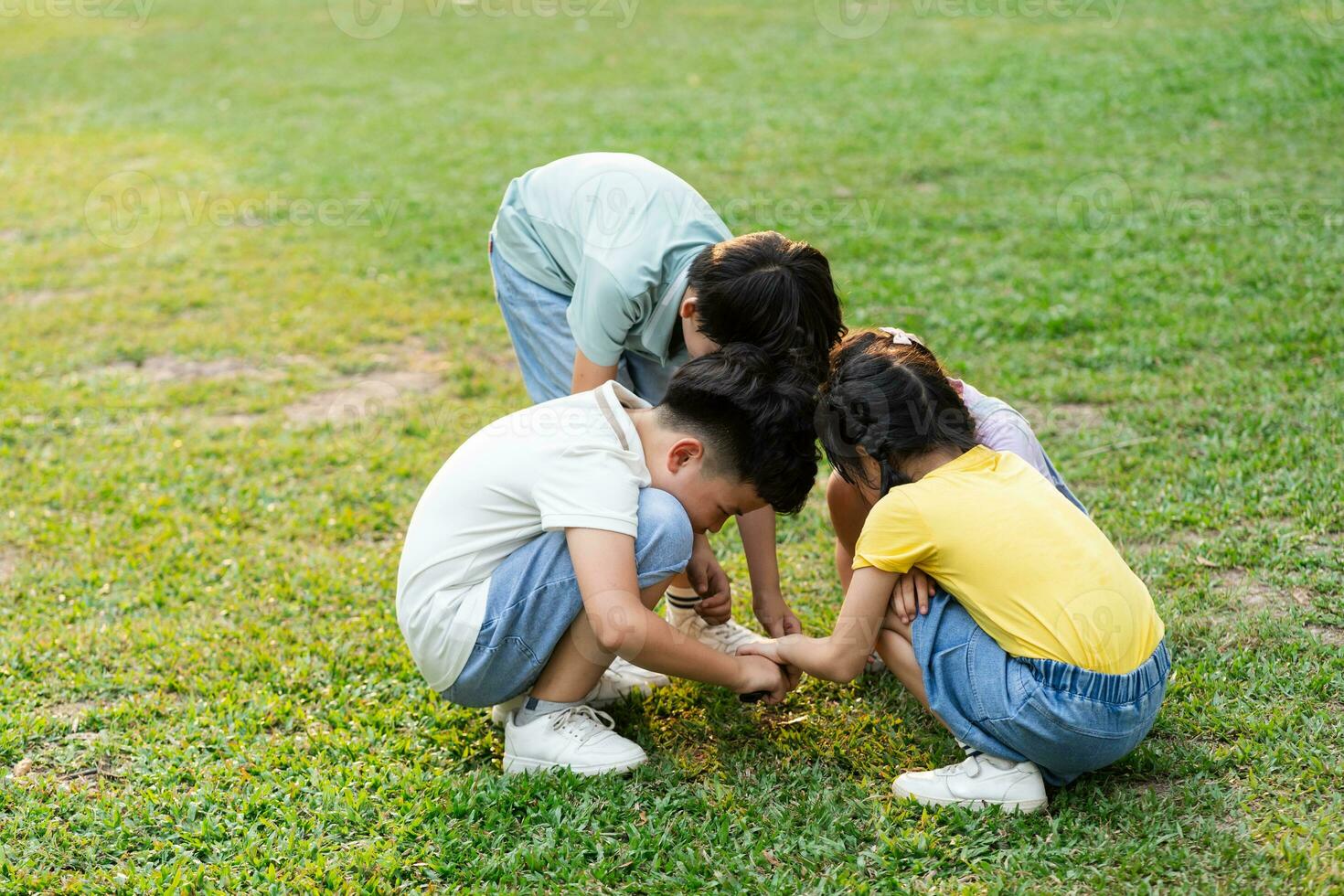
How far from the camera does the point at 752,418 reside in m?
2.42

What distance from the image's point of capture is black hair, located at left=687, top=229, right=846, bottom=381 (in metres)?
2.58

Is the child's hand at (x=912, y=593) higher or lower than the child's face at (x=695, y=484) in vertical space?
lower

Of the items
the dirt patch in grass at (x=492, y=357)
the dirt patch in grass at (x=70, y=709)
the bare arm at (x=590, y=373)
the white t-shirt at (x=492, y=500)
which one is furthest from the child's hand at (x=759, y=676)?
the dirt patch in grass at (x=492, y=357)

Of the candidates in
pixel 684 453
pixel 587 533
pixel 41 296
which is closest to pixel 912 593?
pixel 684 453

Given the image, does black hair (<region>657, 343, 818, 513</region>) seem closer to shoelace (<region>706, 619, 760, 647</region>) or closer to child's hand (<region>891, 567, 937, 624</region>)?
child's hand (<region>891, 567, 937, 624</region>)

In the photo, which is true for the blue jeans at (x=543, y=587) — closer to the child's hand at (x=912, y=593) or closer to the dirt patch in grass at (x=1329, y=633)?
the child's hand at (x=912, y=593)

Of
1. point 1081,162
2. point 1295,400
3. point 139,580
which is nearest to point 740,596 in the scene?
point 139,580

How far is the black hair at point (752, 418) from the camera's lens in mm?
2418

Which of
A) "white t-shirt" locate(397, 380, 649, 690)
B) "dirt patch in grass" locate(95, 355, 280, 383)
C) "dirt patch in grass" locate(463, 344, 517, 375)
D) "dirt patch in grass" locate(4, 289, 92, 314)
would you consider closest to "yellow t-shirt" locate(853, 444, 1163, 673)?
"white t-shirt" locate(397, 380, 649, 690)

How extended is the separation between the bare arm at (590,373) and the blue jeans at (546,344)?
6.7 inches

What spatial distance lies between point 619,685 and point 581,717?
25 centimetres

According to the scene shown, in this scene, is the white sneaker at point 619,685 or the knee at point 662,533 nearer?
the knee at point 662,533

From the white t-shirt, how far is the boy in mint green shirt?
28 cm

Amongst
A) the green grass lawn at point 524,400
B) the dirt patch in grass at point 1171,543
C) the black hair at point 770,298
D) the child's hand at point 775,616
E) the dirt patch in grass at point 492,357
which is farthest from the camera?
the dirt patch in grass at point 492,357
